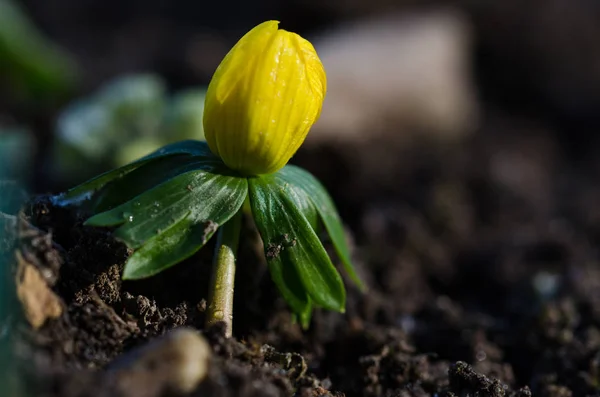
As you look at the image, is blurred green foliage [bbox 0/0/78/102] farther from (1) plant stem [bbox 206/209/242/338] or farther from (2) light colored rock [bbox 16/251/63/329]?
(2) light colored rock [bbox 16/251/63/329]

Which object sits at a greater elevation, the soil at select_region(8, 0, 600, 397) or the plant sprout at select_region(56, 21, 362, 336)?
the plant sprout at select_region(56, 21, 362, 336)

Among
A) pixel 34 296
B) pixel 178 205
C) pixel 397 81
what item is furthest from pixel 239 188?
pixel 397 81

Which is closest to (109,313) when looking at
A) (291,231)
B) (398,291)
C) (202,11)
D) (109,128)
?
(291,231)

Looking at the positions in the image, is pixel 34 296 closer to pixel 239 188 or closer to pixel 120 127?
pixel 239 188

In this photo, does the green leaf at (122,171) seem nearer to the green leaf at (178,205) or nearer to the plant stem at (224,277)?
the green leaf at (178,205)

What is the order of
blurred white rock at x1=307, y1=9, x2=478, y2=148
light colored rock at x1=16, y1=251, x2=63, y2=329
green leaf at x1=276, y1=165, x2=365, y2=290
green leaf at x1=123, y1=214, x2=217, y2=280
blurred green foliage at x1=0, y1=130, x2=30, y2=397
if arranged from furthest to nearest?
1. blurred white rock at x1=307, y1=9, x2=478, y2=148
2. green leaf at x1=276, y1=165, x2=365, y2=290
3. green leaf at x1=123, y1=214, x2=217, y2=280
4. light colored rock at x1=16, y1=251, x2=63, y2=329
5. blurred green foliage at x1=0, y1=130, x2=30, y2=397

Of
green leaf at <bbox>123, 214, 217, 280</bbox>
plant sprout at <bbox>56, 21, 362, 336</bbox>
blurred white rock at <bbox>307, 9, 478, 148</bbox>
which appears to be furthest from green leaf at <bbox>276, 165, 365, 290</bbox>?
blurred white rock at <bbox>307, 9, 478, 148</bbox>
